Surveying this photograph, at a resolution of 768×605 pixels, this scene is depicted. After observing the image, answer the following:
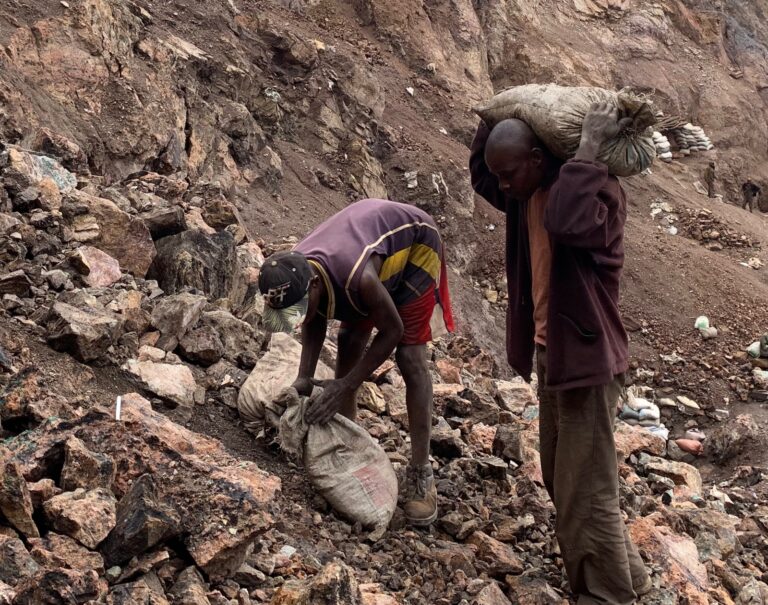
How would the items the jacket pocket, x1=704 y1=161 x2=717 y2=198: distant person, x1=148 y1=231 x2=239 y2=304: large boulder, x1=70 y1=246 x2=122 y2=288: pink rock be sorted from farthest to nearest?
x1=704 y1=161 x2=717 y2=198: distant person → x1=148 y1=231 x2=239 y2=304: large boulder → x1=70 y1=246 x2=122 y2=288: pink rock → the jacket pocket

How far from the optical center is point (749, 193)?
18406mm

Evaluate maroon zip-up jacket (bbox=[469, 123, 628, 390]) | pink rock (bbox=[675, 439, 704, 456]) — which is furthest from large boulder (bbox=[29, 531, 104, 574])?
pink rock (bbox=[675, 439, 704, 456])

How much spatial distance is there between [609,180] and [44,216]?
12.4 feet

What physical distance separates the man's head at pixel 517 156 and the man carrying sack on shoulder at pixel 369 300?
1.99 ft

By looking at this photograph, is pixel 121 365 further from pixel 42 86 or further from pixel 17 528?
pixel 42 86

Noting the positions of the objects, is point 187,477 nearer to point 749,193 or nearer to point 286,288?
point 286,288

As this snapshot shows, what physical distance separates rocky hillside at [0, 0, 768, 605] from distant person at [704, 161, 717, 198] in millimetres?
306

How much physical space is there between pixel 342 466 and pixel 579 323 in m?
1.18

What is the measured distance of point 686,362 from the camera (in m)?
10.5

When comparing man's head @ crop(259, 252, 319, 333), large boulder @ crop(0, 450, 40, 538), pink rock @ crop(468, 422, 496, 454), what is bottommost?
pink rock @ crop(468, 422, 496, 454)

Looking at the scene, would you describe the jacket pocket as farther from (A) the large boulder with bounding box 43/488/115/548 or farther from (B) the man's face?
(A) the large boulder with bounding box 43/488/115/548

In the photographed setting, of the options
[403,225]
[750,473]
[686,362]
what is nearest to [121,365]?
[403,225]

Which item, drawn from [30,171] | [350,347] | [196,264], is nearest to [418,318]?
[350,347]

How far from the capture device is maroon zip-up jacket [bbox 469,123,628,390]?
2480 mm
